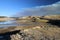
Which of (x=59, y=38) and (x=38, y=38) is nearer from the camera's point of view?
(x=59, y=38)

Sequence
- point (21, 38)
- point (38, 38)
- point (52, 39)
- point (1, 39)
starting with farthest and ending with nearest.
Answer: point (1, 39)
point (21, 38)
point (38, 38)
point (52, 39)

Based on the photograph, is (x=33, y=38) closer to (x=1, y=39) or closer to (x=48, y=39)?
(x=48, y=39)

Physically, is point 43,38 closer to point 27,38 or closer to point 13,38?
point 27,38

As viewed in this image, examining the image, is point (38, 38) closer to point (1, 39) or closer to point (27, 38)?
point (27, 38)

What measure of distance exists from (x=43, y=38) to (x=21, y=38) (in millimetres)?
3693

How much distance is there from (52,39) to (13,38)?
261 inches

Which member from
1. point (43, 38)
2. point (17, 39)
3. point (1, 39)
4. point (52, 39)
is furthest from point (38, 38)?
point (1, 39)

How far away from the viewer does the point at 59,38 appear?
16.0 metres

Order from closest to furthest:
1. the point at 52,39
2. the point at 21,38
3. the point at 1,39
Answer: the point at 52,39 → the point at 21,38 → the point at 1,39

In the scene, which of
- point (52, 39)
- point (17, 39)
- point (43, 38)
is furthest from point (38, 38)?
point (17, 39)

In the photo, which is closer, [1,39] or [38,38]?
[38,38]

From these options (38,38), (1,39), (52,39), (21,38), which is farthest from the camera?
(1,39)

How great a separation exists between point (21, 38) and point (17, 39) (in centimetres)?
66

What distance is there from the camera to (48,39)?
639 inches
